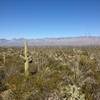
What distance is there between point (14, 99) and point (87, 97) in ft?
11.8

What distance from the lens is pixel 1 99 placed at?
474 inches

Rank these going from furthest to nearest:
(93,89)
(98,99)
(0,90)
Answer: (0,90) → (93,89) → (98,99)

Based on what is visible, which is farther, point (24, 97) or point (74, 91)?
point (24, 97)

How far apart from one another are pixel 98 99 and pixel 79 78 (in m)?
4.57

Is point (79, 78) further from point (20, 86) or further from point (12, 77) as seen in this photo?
point (12, 77)

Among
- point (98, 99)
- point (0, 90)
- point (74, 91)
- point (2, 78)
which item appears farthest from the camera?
point (2, 78)

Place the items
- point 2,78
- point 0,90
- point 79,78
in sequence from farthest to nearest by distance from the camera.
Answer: point 2,78
point 79,78
point 0,90

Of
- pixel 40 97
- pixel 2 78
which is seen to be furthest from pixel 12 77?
pixel 40 97

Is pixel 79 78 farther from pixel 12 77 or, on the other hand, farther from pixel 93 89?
pixel 12 77

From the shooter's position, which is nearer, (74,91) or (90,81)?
(74,91)

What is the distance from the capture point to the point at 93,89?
43.4 feet

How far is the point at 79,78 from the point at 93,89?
2.69 metres

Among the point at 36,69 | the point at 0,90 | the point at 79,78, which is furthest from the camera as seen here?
the point at 36,69

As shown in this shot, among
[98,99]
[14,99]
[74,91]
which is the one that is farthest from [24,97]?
[98,99]
